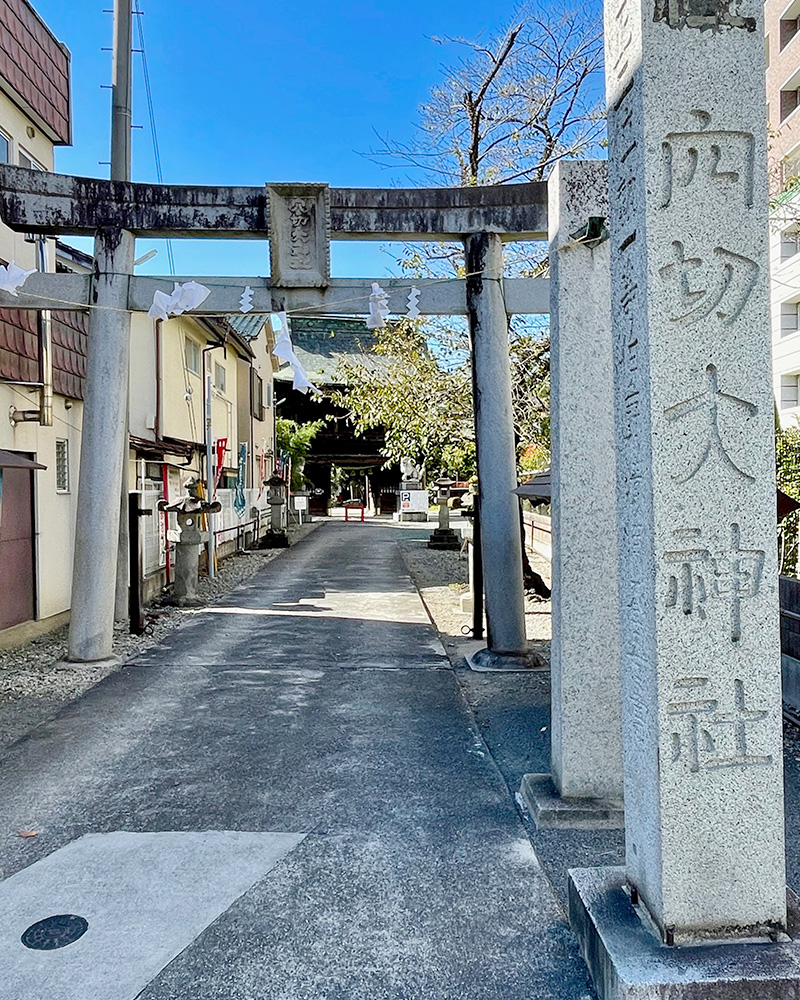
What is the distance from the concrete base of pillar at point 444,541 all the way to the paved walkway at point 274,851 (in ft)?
47.5

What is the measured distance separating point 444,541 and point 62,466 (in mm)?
12999

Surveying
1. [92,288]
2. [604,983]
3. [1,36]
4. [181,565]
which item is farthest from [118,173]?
[604,983]

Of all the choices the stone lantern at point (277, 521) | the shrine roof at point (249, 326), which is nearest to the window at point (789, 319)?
the shrine roof at point (249, 326)

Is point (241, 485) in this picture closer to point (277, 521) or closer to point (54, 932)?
point (277, 521)

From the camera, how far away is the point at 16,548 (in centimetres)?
938

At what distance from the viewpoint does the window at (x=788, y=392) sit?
24938mm

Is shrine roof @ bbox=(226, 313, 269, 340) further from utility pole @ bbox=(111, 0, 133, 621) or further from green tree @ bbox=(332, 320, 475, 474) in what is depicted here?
utility pole @ bbox=(111, 0, 133, 621)

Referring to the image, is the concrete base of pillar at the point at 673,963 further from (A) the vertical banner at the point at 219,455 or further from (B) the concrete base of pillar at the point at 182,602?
(A) the vertical banner at the point at 219,455

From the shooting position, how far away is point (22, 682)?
7.47 meters

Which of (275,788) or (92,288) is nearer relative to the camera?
(275,788)

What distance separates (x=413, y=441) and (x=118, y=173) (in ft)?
22.5

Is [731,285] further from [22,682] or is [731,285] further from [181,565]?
[181,565]

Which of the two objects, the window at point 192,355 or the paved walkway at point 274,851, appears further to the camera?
the window at point 192,355

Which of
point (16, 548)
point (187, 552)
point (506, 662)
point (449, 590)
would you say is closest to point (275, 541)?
point (449, 590)
